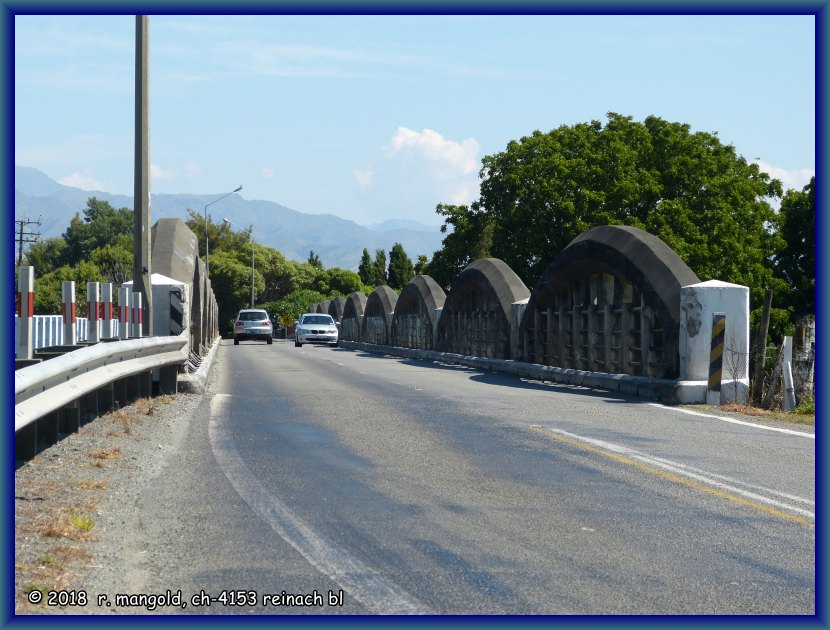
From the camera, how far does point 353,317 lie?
63.9m

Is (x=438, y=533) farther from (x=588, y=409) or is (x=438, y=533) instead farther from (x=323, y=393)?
(x=323, y=393)

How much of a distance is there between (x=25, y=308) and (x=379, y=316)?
149 feet

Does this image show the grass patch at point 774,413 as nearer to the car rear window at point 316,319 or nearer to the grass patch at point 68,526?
the grass patch at point 68,526

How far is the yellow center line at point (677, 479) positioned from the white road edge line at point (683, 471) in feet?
0.25

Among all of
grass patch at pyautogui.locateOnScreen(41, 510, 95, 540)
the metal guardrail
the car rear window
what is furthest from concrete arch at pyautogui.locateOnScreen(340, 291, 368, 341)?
grass patch at pyautogui.locateOnScreen(41, 510, 95, 540)

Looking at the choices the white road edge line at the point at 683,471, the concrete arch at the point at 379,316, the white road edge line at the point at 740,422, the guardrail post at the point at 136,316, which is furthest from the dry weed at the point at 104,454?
the concrete arch at the point at 379,316

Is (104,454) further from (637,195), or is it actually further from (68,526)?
(637,195)

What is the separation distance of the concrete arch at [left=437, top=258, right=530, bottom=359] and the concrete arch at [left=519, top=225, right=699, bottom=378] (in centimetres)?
231

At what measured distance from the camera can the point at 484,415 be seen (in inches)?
575

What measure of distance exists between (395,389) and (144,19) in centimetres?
785

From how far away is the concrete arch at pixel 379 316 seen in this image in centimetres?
5138

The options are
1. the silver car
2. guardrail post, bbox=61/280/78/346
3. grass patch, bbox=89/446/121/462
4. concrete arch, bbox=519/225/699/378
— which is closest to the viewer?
grass patch, bbox=89/446/121/462

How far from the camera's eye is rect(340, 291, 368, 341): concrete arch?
201 feet

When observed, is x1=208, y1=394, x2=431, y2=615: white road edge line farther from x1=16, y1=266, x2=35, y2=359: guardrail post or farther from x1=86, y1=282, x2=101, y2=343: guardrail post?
x1=86, y1=282, x2=101, y2=343: guardrail post
